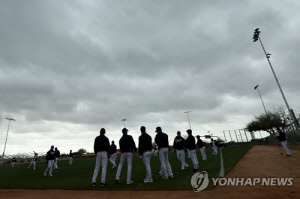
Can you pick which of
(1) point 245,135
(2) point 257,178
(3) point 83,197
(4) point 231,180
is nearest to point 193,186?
(4) point 231,180

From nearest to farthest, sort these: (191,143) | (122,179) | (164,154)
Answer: (164,154) → (122,179) → (191,143)

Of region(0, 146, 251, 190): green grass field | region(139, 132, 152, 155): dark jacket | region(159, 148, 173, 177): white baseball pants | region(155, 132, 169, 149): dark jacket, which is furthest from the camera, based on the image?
region(155, 132, 169, 149): dark jacket

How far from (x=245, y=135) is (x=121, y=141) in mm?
45517

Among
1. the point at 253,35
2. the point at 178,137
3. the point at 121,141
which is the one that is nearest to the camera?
the point at 121,141

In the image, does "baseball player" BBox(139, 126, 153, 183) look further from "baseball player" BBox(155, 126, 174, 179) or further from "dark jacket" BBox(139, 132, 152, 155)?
"baseball player" BBox(155, 126, 174, 179)

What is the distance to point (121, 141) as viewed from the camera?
8836mm

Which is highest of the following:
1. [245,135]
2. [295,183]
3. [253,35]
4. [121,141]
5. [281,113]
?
[253,35]

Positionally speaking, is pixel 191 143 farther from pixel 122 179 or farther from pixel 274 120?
pixel 274 120

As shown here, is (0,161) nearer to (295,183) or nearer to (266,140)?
(295,183)

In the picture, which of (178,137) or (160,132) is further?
(178,137)

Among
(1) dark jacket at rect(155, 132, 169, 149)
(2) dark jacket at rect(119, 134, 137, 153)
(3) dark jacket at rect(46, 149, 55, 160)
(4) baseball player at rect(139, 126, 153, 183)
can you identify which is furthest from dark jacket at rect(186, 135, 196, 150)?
(3) dark jacket at rect(46, 149, 55, 160)

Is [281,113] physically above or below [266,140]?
above

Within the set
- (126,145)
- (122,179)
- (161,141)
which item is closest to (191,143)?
(161,141)

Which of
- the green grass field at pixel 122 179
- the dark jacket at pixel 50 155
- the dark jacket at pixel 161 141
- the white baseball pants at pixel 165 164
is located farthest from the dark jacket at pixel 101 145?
the dark jacket at pixel 50 155
